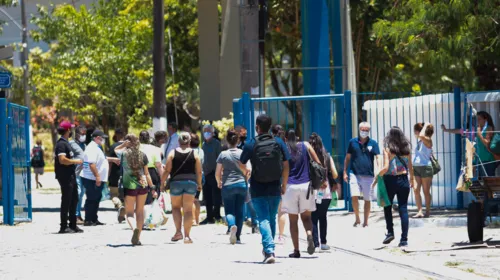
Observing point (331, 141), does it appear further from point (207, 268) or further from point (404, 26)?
point (207, 268)

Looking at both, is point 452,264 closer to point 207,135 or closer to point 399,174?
point 399,174

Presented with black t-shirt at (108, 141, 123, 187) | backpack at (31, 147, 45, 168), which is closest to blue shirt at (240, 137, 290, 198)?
black t-shirt at (108, 141, 123, 187)

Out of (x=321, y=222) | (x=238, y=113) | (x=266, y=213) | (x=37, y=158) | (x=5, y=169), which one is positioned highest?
(x=238, y=113)

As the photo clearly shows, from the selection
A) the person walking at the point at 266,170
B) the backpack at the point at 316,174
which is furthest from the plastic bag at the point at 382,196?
the person walking at the point at 266,170

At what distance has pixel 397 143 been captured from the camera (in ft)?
48.4

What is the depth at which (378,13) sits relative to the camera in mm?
33844

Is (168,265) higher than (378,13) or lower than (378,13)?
lower

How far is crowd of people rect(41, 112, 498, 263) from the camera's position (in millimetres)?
13430

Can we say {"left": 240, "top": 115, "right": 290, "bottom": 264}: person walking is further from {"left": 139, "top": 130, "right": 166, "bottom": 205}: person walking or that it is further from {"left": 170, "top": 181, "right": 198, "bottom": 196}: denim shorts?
{"left": 139, "top": 130, "right": 166, "bottom": 205}: person walking

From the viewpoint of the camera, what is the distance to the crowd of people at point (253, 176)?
1343cm

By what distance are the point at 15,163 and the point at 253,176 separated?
8307mm

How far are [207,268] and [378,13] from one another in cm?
2233

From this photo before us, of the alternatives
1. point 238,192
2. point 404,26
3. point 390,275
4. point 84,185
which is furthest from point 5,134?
point 390,275

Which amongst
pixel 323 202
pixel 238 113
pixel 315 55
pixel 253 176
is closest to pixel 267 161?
pixel 253 176
